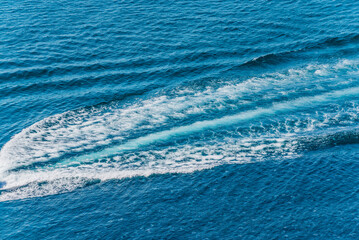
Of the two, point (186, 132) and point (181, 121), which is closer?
point (186, 132)

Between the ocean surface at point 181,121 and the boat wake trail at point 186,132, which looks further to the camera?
the boat wake trail at point 186,132

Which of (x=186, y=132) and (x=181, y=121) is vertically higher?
(x=181, y=121)

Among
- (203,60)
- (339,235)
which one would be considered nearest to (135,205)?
(339,235)

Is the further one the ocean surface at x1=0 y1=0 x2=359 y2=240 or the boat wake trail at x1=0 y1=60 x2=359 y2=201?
the boat wake trail at x1=0 y1=60 x2=359 y2=201

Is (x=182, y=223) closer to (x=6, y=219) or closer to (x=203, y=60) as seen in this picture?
(x=6, y=219)
